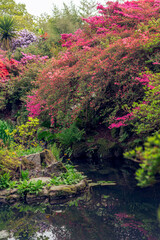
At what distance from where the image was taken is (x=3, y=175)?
6738 millimetres

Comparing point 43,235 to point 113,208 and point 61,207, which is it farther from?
point 113,208

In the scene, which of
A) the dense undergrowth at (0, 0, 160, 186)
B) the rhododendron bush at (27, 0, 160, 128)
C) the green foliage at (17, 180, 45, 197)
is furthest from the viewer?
the rhododendron bush at (27, 0, 160, 128)

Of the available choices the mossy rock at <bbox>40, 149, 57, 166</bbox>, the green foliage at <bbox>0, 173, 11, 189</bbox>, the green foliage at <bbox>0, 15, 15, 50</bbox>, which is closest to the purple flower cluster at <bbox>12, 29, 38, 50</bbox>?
the green foliage at <bbox>0, 15, 15, 50</bbox>

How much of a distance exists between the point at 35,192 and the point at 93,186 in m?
1.49

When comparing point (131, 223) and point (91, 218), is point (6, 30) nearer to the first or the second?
point (91, 218)

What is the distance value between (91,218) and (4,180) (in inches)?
104

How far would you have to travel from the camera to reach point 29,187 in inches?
251

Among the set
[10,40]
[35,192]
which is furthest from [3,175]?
[10,40]

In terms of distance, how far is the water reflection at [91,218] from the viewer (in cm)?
442

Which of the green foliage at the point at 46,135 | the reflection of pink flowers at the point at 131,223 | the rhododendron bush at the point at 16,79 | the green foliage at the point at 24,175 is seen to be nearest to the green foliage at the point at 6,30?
the rhododendron bush at the point at 16,79

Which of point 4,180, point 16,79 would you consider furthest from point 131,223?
point 16,79

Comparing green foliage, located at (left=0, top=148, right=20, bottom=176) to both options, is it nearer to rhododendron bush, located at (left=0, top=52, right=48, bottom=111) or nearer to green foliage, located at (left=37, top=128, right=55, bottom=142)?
green foliage, located at (left=37, top=128, right=55, bottom=142)

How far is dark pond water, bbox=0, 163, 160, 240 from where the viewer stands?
443 cm

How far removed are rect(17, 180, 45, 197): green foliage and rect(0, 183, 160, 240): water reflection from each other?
407 millimetres
